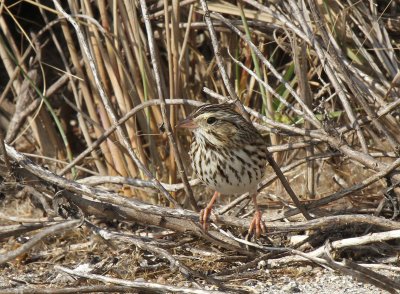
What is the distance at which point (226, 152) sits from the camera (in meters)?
4.54

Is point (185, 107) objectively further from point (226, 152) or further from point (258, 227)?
point (258, 227)

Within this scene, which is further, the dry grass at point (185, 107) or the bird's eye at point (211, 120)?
the dry grass at point (185, 107)

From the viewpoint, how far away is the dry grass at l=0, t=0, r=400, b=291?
4629 mm

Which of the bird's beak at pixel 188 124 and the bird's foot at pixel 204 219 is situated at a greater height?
the bird's beak at pixel 188 124

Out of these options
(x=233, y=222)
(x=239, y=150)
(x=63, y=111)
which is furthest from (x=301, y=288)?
(x=63, y=111)

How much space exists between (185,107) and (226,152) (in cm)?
98

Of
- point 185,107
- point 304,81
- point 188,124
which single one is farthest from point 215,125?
point 185,107

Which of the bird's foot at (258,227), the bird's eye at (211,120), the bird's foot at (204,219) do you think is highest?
the bird's eye at (211,120)

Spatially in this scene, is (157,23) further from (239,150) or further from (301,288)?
(301,288)

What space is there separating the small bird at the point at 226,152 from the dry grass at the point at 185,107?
0.14 meters

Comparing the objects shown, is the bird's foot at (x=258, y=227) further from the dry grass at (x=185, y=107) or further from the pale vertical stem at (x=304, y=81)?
the pale vertical stem at (x=304, y=81)

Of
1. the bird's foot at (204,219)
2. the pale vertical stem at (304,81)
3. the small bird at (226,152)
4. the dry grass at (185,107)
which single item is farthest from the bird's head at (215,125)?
the pale vertical stem at (304,81)

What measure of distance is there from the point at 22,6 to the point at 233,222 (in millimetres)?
2771

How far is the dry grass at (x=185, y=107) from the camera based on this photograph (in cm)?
463
